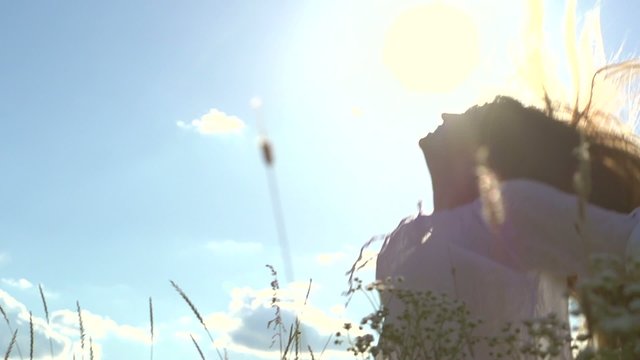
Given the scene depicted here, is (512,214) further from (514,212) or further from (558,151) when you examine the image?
(558,151)

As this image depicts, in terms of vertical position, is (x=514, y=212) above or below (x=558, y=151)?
below

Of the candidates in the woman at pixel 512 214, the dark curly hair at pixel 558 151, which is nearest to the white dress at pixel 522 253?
the woman at pixel 512 214

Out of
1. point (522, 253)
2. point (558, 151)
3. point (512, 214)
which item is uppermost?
point (558, 151)

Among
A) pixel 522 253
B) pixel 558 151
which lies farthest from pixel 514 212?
pixel 558 151

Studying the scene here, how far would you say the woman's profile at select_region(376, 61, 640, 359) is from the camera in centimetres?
402

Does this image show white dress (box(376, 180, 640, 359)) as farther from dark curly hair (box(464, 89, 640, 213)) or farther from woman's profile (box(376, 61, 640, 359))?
dark curly hair (box(464, 89, 640, 213))

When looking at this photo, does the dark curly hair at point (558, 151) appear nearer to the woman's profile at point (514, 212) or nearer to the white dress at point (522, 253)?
the woman's profile at point (514, 212)

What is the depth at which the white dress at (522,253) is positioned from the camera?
4.01 meters

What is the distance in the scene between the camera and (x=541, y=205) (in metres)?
4.01

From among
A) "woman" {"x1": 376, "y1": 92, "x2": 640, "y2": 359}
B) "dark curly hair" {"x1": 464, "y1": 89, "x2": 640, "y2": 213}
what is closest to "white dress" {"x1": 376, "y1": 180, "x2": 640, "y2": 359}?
"woman" {"x1": 376, "y1": 92, "x2": 640, "y2": 359}

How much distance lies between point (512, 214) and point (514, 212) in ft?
0.07

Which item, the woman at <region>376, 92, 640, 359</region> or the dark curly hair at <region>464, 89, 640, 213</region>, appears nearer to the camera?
the woman at <region>376, 92, 640, 359</region>

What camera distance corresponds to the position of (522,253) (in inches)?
160

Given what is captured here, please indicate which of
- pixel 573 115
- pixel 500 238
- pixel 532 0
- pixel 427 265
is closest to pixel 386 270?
pixel 427 265
